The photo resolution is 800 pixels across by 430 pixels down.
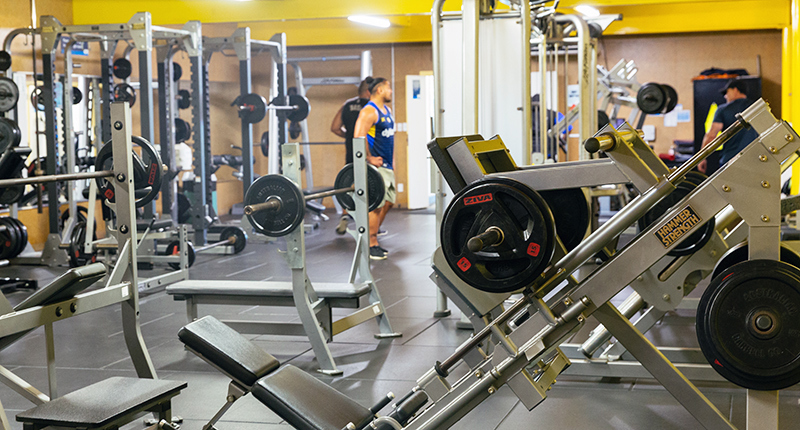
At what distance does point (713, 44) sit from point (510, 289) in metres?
9.93

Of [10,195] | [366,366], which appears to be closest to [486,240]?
[366,366]

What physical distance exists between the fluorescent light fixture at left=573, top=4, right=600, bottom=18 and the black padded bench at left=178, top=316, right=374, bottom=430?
7389 mm

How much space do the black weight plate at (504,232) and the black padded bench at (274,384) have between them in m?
0.56

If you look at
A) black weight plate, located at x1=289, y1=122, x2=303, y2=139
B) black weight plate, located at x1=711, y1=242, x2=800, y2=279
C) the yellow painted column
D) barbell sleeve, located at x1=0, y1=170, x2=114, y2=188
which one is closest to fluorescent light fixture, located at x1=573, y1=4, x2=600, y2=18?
the yellow painted column

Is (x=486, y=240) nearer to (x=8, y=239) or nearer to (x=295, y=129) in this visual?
(x=8, y=239)

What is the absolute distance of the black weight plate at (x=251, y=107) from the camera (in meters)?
7.86

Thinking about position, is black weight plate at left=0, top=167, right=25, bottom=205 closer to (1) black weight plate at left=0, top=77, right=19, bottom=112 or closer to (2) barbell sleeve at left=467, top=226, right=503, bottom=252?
(1) black weight plate at left=0, top=77, right=19, bottom=112

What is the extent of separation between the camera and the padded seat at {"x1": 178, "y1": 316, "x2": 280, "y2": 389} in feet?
7.34

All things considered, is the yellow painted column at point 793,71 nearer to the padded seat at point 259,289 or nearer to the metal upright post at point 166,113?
the padded seat at point 259,289

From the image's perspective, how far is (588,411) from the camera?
2.94 meters

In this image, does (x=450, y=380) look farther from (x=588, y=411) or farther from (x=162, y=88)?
(x=162, y=88)

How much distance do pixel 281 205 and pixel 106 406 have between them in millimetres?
1415

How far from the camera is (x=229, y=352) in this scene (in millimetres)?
2289

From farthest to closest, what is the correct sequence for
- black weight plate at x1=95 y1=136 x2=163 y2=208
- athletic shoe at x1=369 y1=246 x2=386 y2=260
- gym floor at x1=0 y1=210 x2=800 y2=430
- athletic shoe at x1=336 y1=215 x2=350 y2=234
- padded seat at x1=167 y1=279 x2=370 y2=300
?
athletic shoe at x1=369 y1=246 x2=386 y2=260, athletic shoe at x1=336 y1=215 x2=350 y2=234, padded seat at x1=167 y1=279 x2=370 y2=300, black weight plate at x1=95 y1=136 x2=163 y2=208, gym floor at x1=0 y1=210 x2=800 y2=430
